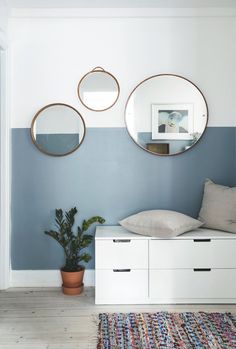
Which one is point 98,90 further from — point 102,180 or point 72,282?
point 72,282

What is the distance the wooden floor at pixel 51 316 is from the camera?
7.58 ft

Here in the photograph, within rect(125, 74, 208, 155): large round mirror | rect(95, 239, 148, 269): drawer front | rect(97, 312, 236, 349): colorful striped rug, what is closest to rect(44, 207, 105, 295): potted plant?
rect(95, 239, 148, 269): drawer front

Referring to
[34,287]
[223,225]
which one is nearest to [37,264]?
[34,287]

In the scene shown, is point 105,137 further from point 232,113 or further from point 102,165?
point 232,113

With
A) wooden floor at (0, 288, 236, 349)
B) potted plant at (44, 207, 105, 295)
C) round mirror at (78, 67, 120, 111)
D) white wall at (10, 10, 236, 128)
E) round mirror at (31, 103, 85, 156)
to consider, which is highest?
white wall at (10, 10, 236, 128)

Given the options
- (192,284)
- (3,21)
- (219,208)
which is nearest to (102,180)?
(219,208)

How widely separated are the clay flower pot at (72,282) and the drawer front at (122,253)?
0.99 ft

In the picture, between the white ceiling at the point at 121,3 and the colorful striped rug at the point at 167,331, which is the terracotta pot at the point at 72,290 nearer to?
the colorful striped rug at the point at 167,331

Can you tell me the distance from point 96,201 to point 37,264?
76 cm

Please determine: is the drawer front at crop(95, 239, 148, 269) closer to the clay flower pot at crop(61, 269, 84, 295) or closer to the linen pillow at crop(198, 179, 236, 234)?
the clay flower pot at crop(61, 269, 84, 295)

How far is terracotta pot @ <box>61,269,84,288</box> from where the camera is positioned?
122 inches

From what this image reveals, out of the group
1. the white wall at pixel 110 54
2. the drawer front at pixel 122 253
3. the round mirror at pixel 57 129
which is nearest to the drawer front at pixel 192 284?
the drawer front at pixel 122 253

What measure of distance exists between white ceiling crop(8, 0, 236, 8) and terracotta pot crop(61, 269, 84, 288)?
2200 millimetres

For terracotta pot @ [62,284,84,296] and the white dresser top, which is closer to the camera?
the white dresser top
